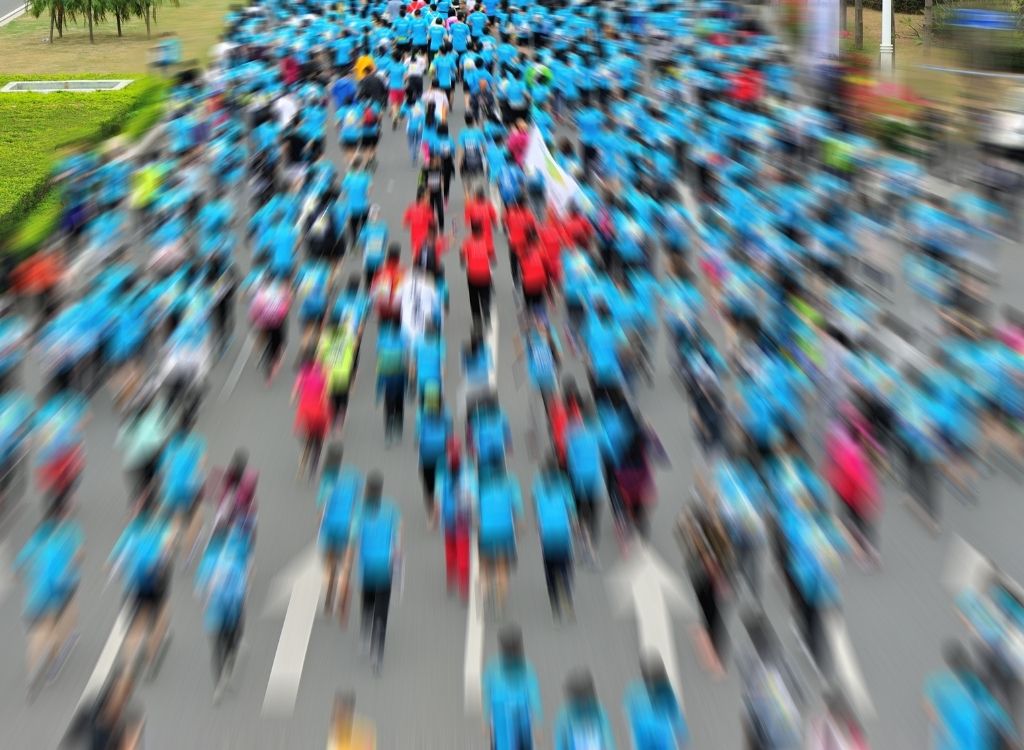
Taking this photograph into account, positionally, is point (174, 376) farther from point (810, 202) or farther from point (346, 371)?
point (810, 202)

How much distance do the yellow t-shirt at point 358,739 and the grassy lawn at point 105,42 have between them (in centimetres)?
3578

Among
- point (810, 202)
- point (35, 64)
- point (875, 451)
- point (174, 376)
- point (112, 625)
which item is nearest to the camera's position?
point (112, 625)

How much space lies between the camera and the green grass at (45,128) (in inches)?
974

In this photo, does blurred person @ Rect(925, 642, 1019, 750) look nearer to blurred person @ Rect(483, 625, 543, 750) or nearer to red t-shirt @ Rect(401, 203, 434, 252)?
blurred person @ Rect(483, 625, 543, 750)

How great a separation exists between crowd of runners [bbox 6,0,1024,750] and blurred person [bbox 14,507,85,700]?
28 mm

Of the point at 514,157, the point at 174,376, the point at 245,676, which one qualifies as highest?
the point at 514,157

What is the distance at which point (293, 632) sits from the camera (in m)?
9.18

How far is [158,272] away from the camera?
15.8 m

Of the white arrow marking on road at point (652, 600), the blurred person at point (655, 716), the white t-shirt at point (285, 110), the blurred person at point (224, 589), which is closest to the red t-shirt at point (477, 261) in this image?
the white arrow marking on road at point (652, 600)

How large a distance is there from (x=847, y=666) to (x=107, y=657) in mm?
5724

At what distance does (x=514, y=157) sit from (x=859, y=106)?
9.80 meters

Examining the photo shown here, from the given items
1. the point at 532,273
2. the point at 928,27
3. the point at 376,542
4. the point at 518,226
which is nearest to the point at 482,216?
the point at 518,226

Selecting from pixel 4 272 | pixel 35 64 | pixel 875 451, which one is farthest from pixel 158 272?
pixel 35 64

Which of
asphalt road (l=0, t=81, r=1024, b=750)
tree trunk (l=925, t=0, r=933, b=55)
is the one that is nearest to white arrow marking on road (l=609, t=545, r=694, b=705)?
asphalt road (l=0, t=81, r=1024, b=750)
